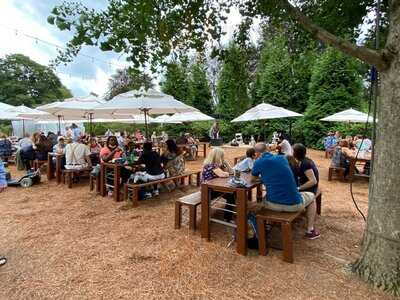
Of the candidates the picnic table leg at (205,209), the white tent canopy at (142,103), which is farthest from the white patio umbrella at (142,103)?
the picnic table leg at (205,209)

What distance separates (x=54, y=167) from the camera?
8.18m

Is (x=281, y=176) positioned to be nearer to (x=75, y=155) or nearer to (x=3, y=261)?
(x=3, y=261)

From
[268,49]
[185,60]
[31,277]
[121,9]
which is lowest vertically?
[31,277]

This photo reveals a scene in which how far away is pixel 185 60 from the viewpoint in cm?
352

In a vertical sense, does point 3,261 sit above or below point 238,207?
below

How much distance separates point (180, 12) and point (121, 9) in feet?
2.40

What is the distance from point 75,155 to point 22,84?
3421cm

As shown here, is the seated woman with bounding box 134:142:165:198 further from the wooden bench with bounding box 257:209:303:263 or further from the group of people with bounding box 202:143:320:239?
the wooden bench with bounding box 257:209:303:263

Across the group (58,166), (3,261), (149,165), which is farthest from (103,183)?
(3,261)

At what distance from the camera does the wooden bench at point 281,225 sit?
3.17 m

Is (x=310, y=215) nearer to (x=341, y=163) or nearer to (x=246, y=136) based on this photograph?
(x=341, y=163)

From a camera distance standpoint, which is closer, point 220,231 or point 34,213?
point 220,231

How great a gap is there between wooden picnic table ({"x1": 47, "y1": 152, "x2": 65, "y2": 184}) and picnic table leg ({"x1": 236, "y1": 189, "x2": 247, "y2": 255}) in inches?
228

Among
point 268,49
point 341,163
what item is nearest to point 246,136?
point 268,49
